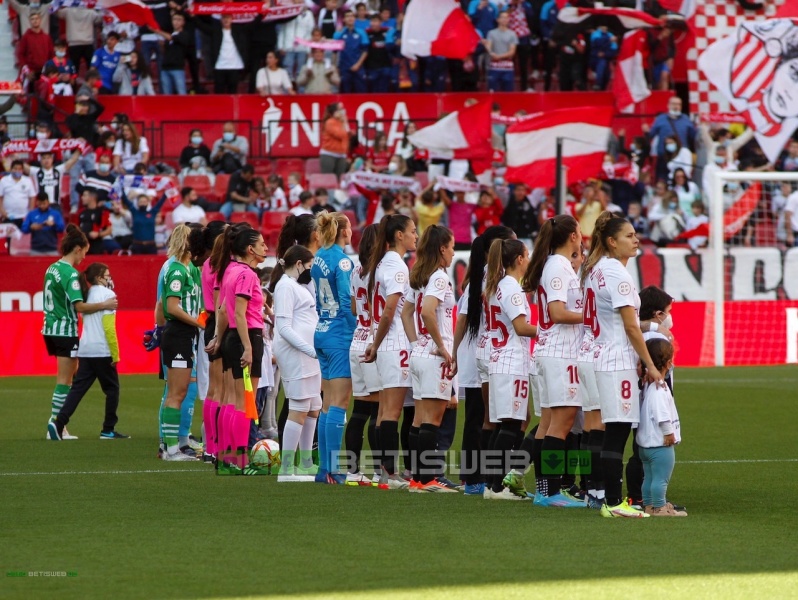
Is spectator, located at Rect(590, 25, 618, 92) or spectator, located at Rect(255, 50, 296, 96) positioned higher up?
spectator, located at Rect(590, 25, 618, 92)

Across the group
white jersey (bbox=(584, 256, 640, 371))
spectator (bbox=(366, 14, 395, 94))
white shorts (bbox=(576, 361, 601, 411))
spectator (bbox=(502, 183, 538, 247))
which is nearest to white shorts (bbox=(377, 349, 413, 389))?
white shorts (bbox=(576, 361, 601, 411))

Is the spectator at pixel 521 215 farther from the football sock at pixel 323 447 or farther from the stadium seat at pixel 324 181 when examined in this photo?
the football sock at pixel 323 447

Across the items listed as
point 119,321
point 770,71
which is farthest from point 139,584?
point 770,71

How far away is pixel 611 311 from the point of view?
852cm

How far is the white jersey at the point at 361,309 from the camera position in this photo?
1012cm

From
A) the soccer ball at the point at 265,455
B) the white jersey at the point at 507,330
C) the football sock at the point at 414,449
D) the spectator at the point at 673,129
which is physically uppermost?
the spectator at the point at 673,129

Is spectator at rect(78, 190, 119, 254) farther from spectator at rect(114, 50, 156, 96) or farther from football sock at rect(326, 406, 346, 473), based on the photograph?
football sock at rect(326, 406, 346, 473)

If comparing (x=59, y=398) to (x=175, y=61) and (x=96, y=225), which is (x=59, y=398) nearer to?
(x=96, y=225)

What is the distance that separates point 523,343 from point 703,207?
15.7 meters

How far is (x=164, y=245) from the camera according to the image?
2361 centimetres

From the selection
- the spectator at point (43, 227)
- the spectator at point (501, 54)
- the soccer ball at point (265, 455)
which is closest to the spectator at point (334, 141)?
the spectator at point (501, 54)

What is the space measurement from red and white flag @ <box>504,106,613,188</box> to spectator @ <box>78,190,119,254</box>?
7360 millimetres

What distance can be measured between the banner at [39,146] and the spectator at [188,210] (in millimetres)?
2896

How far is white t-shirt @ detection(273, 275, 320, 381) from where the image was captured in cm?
1026
